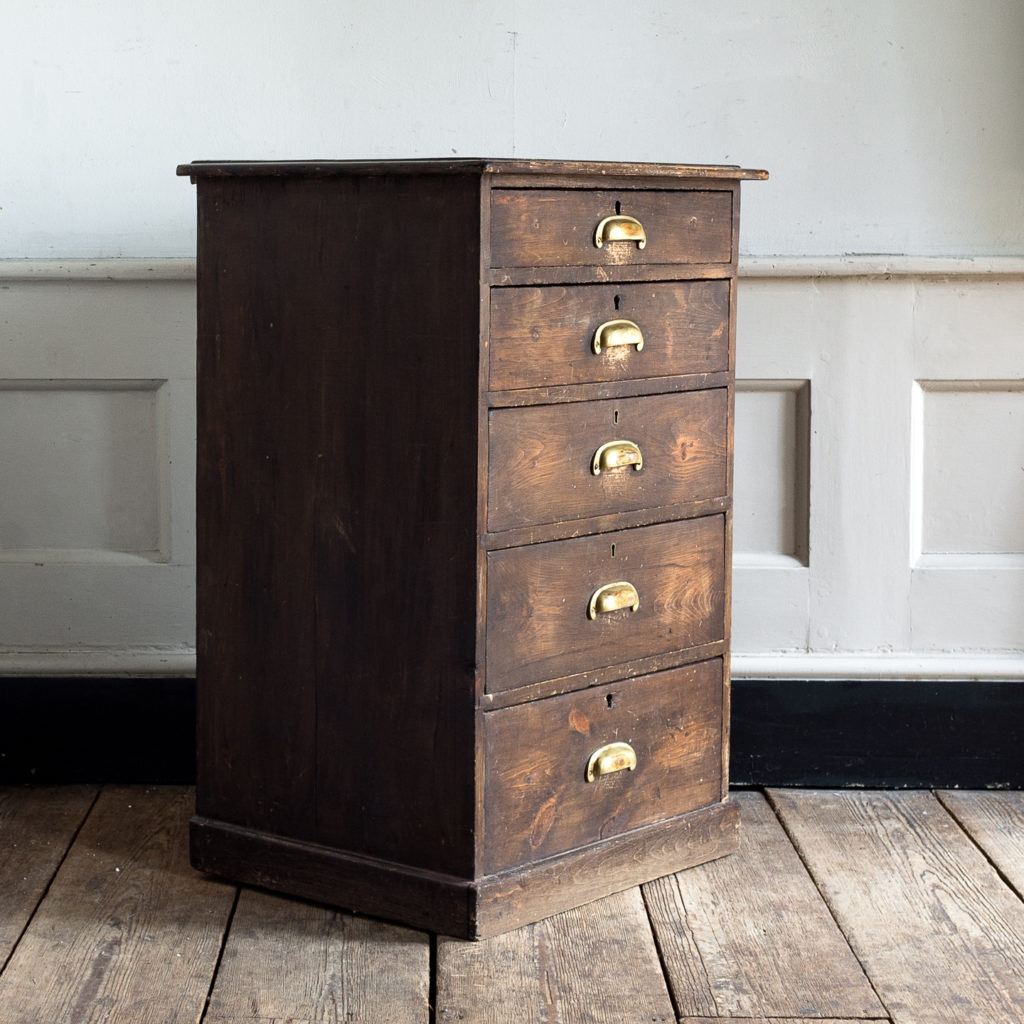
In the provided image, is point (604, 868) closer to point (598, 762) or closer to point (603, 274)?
point (598, 762)

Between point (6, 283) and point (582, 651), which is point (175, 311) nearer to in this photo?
point (6, 283)

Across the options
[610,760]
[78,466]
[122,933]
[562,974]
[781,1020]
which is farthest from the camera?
[78,466]

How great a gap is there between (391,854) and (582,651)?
1.22ft

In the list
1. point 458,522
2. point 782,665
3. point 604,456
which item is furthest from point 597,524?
point 782,665

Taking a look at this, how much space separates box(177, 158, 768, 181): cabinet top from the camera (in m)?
1.72

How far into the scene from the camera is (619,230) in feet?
6.09

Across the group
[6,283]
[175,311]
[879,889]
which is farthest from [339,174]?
[879,889]

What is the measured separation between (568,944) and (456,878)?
0.17m

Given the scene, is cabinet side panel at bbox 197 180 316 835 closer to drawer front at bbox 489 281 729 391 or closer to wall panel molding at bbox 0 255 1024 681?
drawer front at bbox 489 281 729 391

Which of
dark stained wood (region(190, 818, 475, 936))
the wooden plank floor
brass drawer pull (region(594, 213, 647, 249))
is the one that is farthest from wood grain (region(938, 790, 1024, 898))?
brass drawer pull (region(594, 213, 647, 249))

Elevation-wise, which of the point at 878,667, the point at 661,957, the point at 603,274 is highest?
the point at 603,274

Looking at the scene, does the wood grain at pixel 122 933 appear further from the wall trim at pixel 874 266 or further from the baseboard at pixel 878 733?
the wall trim at pixel 874 266

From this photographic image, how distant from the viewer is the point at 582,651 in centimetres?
192

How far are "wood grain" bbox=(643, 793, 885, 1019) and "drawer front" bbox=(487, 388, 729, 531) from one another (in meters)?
0.55
